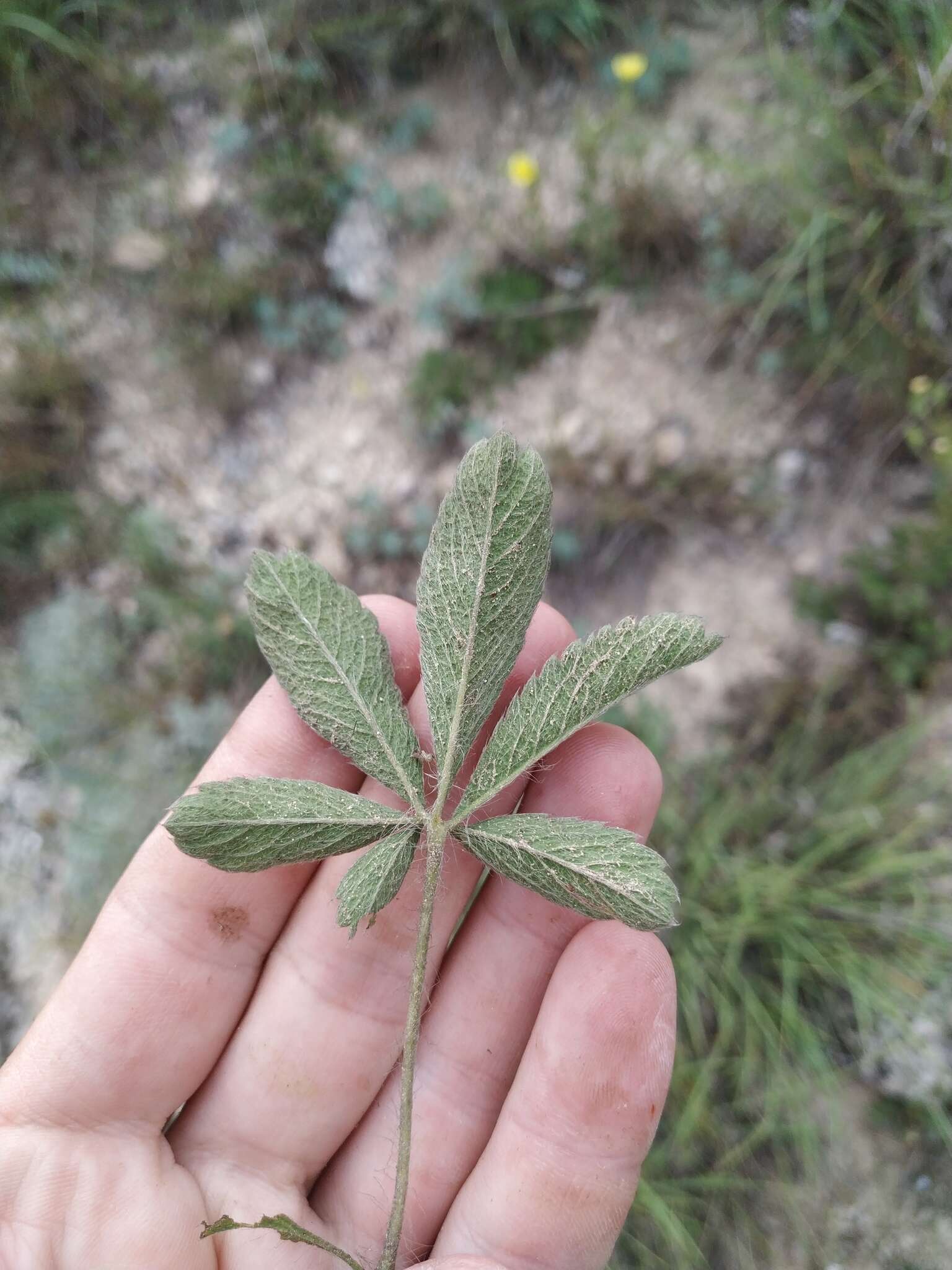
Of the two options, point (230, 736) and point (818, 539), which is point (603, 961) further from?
point (818, 539)

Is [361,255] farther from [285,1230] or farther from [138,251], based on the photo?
[285,1230]

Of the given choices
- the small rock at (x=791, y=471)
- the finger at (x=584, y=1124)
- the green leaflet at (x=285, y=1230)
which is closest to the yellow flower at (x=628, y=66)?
the small rock at (x=791, y=471)

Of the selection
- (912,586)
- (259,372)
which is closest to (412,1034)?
(912,586)

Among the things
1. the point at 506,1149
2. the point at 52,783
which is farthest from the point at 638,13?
the point at 506,1149

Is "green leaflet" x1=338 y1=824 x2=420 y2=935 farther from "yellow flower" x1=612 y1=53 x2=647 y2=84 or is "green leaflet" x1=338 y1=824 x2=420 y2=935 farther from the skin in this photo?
→ "yellow flower" x1=612 y1=53 x2=647 y2=84

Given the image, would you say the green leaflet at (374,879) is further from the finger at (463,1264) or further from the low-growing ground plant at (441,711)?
the finger at (463,1264)

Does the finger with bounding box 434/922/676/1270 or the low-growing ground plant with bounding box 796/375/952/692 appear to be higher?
the low-growing ground plant with bounding box 796/375/952/692

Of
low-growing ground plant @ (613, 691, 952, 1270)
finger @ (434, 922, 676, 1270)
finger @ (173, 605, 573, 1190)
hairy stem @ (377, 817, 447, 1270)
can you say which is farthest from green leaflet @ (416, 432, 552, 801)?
low-growing ground plant @ (613, 691, 952, 1270)
